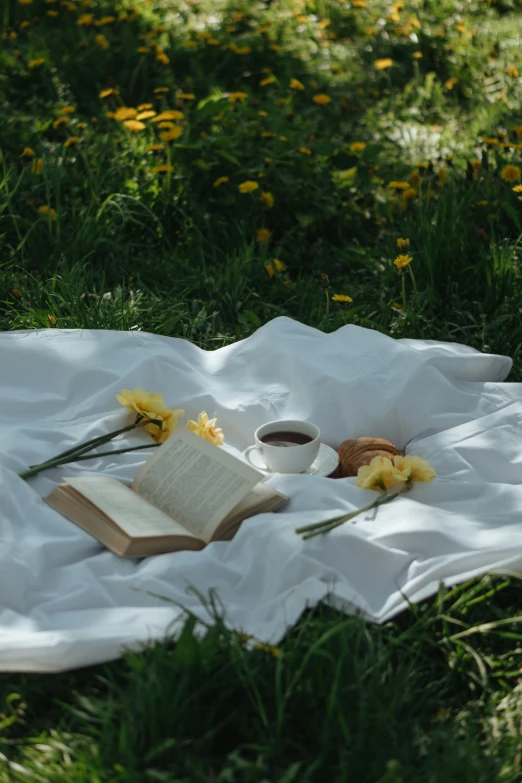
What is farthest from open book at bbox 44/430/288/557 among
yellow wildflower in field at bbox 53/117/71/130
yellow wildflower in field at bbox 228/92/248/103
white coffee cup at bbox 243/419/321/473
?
yellow wildflower in field at bbox 53/117/71/130

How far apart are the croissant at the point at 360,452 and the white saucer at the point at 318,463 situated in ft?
0.09

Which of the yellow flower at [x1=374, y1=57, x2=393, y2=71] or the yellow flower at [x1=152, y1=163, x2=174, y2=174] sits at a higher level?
the yellow flower at [x1=374, y1=57, x2=393, y2=71]

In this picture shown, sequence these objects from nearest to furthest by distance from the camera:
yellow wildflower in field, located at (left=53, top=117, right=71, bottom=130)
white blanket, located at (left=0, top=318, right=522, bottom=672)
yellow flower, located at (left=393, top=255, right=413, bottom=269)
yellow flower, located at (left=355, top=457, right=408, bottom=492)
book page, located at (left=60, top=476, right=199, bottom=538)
A: white blanket, located at (left=0, top=318, right=522, bottom=672)
book page, located at (left=60, top=476, right=199, bottom=538)
yellow flower, located at (left=355, top=457, right=408, bottom=492)
yellow flower, located at (left=393, top=255, right=413, bottom=269)
yellow wildflower in field, located at (left=53, top=117, right=71, bottom=130)

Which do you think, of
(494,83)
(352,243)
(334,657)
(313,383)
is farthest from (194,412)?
(494,83)

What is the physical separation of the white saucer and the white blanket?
103mm

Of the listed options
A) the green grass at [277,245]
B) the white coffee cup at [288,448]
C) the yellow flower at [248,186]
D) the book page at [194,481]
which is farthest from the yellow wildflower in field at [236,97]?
the book page at [194,481]

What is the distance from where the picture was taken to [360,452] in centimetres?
238

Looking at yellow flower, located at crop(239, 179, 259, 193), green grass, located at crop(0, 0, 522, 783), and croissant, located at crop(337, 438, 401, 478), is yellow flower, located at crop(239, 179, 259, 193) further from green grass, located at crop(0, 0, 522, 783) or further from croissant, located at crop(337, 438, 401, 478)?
croissant, located at crop(337, 438, 401, 478)

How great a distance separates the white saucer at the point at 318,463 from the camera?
7.68 feet

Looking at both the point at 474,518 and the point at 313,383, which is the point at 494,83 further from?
the point at 474,518

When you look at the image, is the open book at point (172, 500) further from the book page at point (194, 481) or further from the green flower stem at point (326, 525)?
the green flower stem at point (326, 525)

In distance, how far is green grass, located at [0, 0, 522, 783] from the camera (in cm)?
164

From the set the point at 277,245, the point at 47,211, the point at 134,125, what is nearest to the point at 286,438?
the point at 277,245

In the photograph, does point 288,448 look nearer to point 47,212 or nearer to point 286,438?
point 286,438
